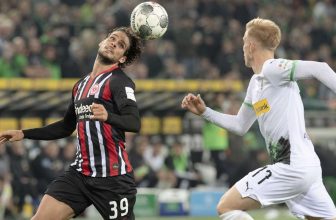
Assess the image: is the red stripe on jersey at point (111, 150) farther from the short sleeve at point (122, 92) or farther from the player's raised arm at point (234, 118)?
the player's raised arm at point (234, 118)

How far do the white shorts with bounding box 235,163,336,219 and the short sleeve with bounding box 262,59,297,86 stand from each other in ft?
2.24

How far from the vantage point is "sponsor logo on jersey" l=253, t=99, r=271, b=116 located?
285 inches

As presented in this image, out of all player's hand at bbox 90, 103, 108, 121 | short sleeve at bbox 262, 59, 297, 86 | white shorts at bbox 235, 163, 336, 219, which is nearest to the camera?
player's hand at bbox 90, 103, 108, 121

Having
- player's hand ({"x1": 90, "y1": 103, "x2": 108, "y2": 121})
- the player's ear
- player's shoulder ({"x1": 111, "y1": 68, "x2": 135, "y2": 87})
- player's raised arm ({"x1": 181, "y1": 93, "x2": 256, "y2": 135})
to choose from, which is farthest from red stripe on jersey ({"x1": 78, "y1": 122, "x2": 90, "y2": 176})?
player's raised arm ({"x1": 181, "y1": 93, "x2": 256, "y2": 135})

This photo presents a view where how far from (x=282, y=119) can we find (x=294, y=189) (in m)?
0.56

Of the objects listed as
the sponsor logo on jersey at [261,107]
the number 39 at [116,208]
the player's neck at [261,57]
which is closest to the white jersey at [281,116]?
the sponsor logo on jersey at [261,107]

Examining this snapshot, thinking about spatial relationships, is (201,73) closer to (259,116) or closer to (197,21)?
(197,21)

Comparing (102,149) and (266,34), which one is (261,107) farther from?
(102,149)

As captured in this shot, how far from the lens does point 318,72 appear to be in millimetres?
6699

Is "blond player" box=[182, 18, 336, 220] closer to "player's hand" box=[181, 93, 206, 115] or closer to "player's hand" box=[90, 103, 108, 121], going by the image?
"player's hand" box=[181, 93, 206, 115]

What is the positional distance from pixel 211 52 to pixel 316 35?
324 cm

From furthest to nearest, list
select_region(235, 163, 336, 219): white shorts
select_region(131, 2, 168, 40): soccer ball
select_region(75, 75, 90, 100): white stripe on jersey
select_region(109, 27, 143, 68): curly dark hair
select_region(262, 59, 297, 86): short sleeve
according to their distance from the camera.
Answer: select_region(131, 2, 168, 40): soccer ball < select_region(109, 27, 143, 68): curly dark hair < select_region(75, 75, 90, 100): white stripe on jersey < select_region(235, 163, 336, 219): white shorts < select_region(262, 59, 297, 86): short sleeve

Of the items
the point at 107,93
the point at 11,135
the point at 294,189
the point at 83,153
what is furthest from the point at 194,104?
the point at 11,135

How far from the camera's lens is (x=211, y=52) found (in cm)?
1995
